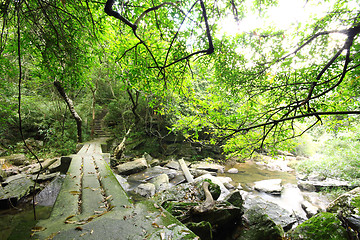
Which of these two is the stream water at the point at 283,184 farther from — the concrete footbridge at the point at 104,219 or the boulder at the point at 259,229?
the concrete footbridge at the point at 104,219

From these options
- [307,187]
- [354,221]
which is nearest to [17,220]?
[354,221]

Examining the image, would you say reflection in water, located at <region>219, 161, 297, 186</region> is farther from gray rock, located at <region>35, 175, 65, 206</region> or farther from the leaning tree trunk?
the leaning tree trunk

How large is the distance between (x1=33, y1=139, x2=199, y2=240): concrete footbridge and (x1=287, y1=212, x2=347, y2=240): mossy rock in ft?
9.08

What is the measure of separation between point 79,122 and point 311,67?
10554 mm

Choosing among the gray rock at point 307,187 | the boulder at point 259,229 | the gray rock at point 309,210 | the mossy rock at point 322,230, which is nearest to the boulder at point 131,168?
the boulder at point 259,229

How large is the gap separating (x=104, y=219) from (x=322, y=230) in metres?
3.85

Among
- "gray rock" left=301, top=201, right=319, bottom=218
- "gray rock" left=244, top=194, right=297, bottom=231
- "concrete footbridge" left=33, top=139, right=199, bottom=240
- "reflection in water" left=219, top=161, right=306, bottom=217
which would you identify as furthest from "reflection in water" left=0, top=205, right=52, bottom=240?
"gray rock" left=301, top=201, right=319, bottom=218

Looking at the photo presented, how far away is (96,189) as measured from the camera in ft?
9.07

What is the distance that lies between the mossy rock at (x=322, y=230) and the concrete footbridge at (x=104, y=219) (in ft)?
9.08

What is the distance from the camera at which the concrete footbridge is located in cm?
155

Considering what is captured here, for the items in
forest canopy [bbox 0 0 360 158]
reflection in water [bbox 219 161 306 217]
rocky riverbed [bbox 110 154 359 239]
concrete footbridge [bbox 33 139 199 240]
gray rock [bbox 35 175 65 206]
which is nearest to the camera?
concrete footbridge [bbox 33 139 199 240]

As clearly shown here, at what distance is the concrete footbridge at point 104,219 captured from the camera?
1.55 m

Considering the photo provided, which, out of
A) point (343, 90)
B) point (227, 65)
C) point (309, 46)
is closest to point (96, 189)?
point (227, 65)

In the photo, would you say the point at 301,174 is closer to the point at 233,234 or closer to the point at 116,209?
the point at 233,234
